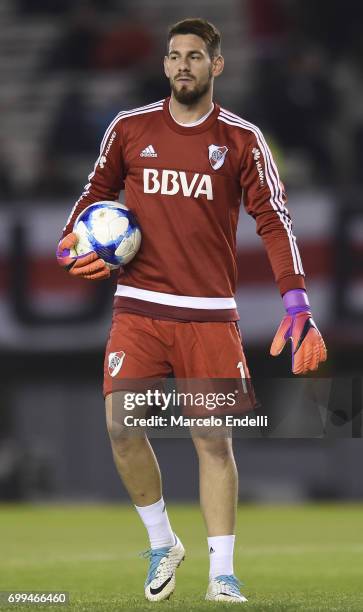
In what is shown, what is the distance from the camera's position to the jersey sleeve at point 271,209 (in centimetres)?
576

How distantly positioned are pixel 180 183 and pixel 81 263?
486 millimetres

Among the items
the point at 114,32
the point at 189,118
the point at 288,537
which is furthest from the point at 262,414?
the point at 114,32

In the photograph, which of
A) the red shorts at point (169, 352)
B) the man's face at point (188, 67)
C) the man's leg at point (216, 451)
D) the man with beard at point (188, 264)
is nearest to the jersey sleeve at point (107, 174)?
the man with beard at point (188, 264)

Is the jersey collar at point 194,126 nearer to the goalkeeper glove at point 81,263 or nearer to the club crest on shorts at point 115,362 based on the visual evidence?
the goalkeeper glove at point 81,263

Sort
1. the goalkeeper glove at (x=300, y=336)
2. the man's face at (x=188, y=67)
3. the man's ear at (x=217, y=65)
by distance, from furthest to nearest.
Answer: the man's ear at (x=217, y=65), the man's face at (x=188, y=67), the goalkeeper glove at (x=300, y=336)

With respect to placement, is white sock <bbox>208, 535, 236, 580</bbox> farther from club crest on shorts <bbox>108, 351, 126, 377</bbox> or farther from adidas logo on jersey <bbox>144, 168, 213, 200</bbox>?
adidas logo on jersey <bbox>144, 168, 213, 200</bbox>

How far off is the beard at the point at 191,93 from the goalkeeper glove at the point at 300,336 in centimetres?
81

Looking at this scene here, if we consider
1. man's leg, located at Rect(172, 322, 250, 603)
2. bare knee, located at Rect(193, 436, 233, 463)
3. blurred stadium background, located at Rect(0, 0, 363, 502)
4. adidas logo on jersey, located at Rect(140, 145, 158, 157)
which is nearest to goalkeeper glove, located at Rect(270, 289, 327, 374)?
man's leg, located at Rect(172, 322, 250, 603)

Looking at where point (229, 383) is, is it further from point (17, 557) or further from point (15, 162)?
point (15, 162)

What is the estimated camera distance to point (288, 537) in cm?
969

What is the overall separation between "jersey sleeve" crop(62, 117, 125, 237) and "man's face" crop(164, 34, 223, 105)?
32 centimetres

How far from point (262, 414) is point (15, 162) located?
362 inches

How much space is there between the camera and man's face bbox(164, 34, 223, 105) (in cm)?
570

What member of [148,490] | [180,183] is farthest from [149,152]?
[148,490]
